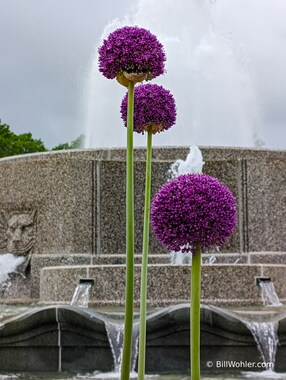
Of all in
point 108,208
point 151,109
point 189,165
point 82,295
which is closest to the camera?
point 151,109

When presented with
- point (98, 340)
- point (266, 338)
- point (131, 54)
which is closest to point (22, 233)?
point (98, 340)

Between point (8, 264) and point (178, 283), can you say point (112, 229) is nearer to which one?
point (8, 264)

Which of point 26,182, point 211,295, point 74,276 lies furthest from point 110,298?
point 26,182

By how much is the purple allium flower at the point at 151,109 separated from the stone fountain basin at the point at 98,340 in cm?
280

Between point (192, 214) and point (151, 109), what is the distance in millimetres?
919

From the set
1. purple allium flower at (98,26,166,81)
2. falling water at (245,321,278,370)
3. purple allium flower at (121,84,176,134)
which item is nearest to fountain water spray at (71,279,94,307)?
falling water at (245,321,278,370)

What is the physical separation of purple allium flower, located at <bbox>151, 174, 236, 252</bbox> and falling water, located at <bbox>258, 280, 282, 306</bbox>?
570cm

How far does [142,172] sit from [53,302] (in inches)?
85.6

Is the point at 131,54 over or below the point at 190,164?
below

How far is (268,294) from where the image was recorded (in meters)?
7.49

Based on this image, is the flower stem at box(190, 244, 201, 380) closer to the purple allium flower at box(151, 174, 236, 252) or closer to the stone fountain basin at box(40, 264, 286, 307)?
the purple allium flower at box(151, 174, 236, 252)

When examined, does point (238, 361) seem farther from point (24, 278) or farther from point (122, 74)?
point (24, 278)

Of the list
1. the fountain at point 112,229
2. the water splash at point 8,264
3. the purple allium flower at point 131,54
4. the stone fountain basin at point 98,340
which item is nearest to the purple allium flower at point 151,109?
the purple allium flower at point 131,54

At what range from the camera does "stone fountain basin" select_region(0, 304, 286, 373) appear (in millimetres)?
5328
